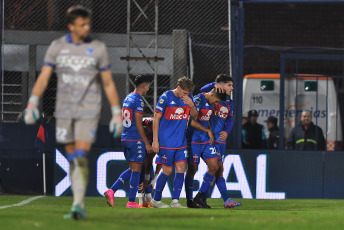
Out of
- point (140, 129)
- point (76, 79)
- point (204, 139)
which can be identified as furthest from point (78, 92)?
point (204, 139)

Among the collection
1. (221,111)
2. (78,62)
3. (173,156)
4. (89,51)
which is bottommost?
(173,156)

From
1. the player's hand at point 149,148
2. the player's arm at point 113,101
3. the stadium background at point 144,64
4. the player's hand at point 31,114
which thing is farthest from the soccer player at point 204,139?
the player's hand at point 31,114

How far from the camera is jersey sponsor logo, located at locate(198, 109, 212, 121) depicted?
1264 cm

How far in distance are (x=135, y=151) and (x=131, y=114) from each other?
0.54 metres

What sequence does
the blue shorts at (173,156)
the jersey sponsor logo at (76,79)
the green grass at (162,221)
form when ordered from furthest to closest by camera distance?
the blue shorts at (173,156) → the jersey sponsor logo at (76,79) → the green grass at (162,221)

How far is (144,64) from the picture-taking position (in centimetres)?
1856

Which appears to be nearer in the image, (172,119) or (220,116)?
(172,119)

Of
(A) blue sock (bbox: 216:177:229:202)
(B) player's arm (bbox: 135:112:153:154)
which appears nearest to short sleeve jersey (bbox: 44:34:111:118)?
(B) player's arm (bbox: 135:112:153:154)

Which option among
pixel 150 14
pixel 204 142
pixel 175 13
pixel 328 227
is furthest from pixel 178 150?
pixel 150 14

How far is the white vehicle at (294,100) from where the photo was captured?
18.3 metres

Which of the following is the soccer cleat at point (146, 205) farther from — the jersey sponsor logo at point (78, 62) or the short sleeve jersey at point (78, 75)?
the jersey sponsor logo at point (78, 62)

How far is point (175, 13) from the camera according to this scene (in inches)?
723

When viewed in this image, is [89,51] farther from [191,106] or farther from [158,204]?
[158,204]

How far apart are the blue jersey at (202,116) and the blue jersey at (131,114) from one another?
85cm
